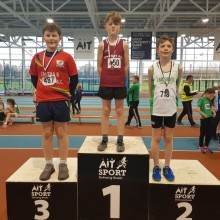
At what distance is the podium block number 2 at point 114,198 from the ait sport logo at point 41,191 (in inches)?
25.2

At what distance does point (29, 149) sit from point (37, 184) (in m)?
3.80

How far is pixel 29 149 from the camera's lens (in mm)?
6738

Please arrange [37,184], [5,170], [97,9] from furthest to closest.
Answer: [97,9]
[5,170]
[37,184]

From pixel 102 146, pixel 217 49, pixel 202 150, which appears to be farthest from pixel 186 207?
pixel 217 49

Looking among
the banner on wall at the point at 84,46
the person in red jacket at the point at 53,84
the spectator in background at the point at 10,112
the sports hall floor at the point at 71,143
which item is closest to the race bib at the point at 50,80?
the person in red jacket at the point at 53,84

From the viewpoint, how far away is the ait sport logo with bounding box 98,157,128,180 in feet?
10.3

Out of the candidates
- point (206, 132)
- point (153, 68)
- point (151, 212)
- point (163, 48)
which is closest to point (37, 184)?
point (151, 212)

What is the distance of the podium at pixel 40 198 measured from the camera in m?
3.13

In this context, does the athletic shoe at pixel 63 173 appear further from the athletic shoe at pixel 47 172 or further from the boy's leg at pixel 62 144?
the athletic shoe at pixel 47 172

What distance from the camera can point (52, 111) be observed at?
10.5 ft

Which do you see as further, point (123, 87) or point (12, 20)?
point (12, 20)

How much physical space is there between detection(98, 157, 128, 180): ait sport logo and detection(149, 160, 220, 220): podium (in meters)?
0.37

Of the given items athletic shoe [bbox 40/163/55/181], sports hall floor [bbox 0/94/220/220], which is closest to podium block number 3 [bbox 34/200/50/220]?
athletic shoe [bbox 40/163/55/181]

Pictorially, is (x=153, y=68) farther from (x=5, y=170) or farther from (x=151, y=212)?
(x=5, y=170)
